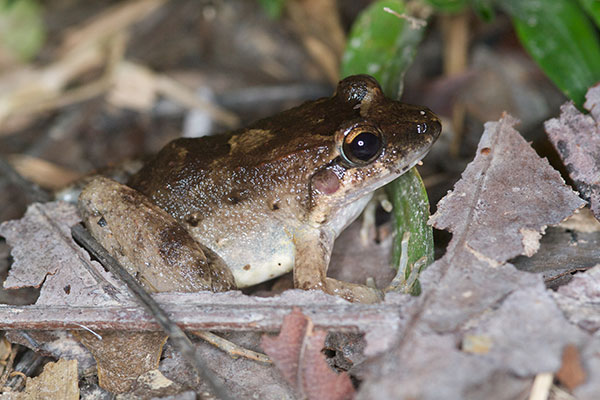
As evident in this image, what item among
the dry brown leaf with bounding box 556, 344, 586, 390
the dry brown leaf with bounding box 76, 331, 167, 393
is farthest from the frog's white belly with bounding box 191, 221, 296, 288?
the dry brown leaf with bounding box 556, 344, 586, 390

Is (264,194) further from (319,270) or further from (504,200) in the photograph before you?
(504,200)

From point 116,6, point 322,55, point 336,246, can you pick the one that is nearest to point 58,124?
point 116,6

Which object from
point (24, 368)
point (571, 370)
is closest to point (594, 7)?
point (571, 370)

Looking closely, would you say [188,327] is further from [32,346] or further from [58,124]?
[58,124]

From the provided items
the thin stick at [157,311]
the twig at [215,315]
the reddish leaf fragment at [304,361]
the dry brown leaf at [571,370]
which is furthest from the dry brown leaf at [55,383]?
the dry brown leaf at [571,370]

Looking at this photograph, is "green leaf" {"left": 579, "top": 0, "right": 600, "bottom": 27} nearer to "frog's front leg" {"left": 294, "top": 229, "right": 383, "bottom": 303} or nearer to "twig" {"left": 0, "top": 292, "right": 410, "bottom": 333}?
"frog's front leg" {"left": 294, "top": 229, "right": 383, "bottom": 303}

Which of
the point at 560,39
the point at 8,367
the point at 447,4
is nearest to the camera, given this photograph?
the point at 8,367
